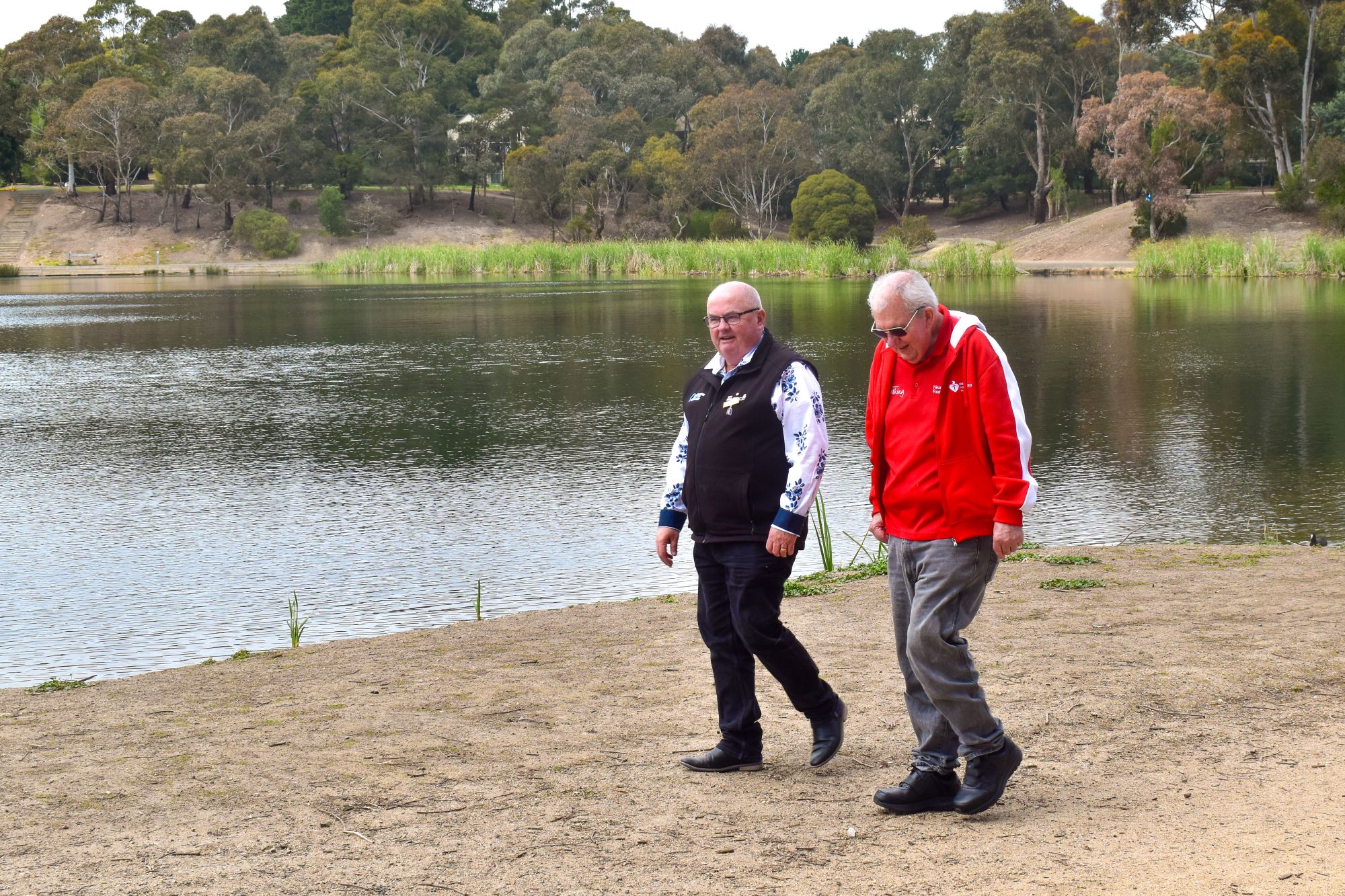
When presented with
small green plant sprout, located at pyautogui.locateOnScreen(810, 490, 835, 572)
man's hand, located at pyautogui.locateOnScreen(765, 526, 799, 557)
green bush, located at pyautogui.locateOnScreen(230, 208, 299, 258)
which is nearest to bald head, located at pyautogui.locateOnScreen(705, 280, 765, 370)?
man's hand, located at pyautogui.locateOnScreen(765, 526, 799, 557)

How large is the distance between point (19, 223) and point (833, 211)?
44.7 m

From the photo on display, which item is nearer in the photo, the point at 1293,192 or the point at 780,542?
the point at 780,542

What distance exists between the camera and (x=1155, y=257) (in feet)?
161

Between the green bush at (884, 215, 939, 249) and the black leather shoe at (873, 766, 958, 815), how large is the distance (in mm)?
62235

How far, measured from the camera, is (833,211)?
67438 millimetres

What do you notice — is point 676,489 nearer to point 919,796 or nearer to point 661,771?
point 661,771

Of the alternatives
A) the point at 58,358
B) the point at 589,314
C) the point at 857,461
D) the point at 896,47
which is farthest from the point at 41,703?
the point at 896,47

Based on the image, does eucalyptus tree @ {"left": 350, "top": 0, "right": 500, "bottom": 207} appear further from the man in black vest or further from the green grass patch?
the man in black vest

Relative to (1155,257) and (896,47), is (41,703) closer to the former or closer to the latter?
(1155,257)

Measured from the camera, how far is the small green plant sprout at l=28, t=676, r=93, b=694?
6.48 meters

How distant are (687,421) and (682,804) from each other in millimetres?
1252

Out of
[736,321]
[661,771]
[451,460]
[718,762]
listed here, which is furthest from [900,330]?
[451,460]

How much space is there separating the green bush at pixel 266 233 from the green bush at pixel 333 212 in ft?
7.95

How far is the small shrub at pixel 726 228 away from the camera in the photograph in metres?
75.8
